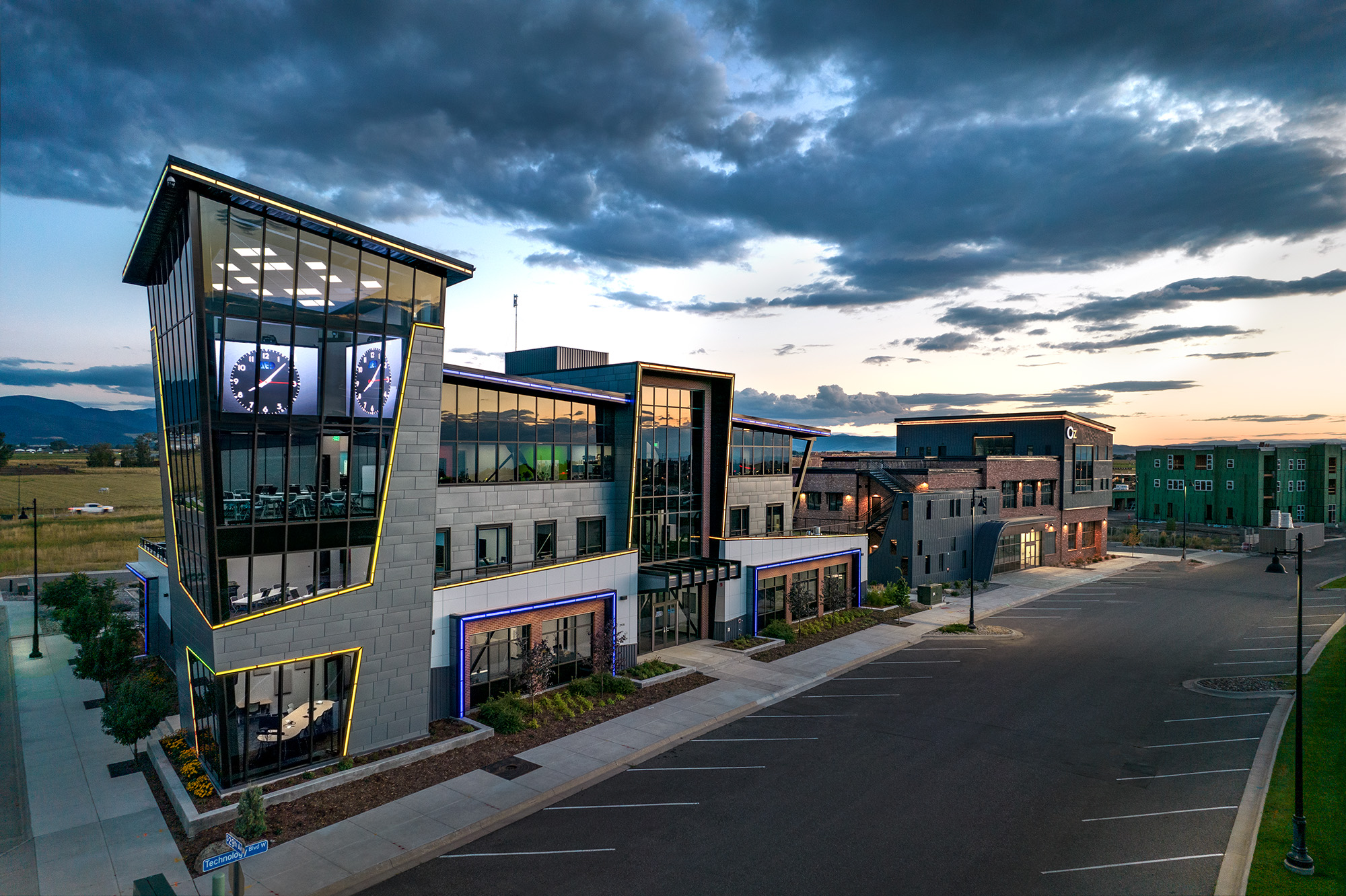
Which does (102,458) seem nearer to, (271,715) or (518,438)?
(518,438)

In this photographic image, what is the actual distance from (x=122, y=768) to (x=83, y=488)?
112682 mm

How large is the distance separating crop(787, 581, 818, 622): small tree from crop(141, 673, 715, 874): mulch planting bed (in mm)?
17411

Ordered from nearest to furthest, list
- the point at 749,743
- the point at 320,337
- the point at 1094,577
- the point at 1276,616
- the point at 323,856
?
1. the point at 323,856
2. the point at 320,337
3. the point at 749,743
4. the point at 1276,616
5. the point at 1094,577

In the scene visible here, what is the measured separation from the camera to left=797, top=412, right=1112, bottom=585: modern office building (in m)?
53.1

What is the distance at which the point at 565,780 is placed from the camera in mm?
20578

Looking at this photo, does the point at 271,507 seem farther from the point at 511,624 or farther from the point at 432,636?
the point at 511,624

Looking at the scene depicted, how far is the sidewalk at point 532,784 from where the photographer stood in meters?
16.0

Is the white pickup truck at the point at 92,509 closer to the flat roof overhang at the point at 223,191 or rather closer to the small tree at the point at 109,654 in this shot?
the small tree at the point at 109,654

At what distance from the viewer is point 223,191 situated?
19000 millimetres

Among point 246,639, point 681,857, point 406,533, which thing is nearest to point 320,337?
point 406,533

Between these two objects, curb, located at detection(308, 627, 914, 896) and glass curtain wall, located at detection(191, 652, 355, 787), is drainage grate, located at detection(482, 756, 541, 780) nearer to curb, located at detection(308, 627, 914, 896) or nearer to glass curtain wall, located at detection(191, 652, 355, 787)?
curb, located at detection(308, 627, 914, 896)

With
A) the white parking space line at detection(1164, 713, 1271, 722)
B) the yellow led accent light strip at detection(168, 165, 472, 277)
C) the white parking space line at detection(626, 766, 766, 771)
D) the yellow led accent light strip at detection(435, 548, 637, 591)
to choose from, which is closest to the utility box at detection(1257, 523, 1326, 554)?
the white parking space line at detection(1164, 713, 1271, 722)

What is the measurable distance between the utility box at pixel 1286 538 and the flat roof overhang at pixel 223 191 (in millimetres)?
81912

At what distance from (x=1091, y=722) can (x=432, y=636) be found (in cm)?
2491
